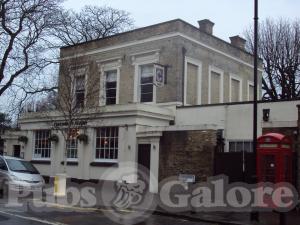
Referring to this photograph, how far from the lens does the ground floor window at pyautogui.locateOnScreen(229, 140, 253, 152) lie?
72.1 feet

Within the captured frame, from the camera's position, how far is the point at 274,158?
48.1 feet

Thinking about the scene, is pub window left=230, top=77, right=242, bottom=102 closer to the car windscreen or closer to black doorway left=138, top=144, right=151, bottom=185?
black doorway left=138, top=144, right=151, bottom=185

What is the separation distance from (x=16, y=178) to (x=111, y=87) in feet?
37.9

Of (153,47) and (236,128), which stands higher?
(153,47)

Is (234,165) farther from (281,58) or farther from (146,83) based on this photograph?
(281,58)

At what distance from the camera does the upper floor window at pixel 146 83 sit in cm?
2711

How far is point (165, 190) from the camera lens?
20.8 metres

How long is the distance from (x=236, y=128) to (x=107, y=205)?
27.4 ft

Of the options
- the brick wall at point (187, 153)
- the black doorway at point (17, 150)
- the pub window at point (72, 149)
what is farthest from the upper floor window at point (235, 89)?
the black doorway at point (17, 150)

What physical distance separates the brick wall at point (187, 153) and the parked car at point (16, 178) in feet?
17.8

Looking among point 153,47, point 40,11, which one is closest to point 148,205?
point 153,47

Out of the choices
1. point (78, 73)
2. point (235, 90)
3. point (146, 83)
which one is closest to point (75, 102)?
point (78, 73)

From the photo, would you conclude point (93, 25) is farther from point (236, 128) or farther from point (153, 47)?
point (236, 128)

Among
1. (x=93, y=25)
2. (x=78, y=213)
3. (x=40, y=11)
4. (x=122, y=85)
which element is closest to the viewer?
(x=78, y=213)
